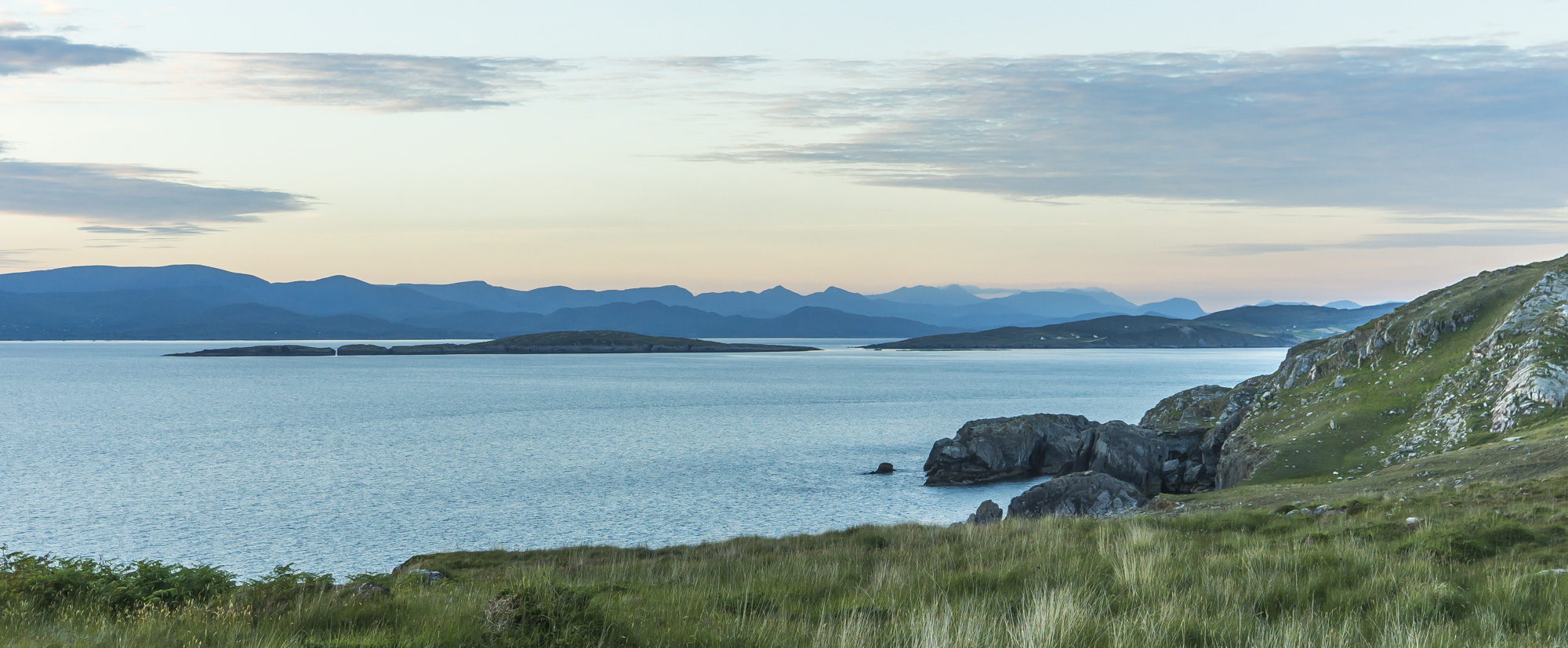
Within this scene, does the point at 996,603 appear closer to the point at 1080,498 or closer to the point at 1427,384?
the point at 1080,498

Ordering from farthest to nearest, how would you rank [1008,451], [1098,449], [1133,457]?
[1008,451] < [1098,449] < [1133,457]

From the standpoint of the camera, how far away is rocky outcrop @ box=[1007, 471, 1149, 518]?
38.8 m

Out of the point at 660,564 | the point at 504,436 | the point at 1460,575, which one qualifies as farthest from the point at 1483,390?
the point at 504,436

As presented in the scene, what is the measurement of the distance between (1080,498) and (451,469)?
148 ft

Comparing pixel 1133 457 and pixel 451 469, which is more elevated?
pixel 1133 457

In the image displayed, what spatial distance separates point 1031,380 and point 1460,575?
547ft

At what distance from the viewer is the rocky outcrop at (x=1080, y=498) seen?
38812mm

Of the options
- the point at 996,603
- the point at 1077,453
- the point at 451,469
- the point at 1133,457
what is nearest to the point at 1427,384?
the point at 1133,457

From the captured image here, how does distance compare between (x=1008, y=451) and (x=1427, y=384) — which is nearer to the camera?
(x=1427, y=384)

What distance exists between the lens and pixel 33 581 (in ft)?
32.6

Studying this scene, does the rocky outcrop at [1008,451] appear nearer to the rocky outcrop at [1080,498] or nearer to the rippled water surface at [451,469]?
the rippled water surface at [451,469]

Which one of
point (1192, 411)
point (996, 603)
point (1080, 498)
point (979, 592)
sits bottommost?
point (1080, 498)

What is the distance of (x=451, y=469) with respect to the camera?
62.3 meters

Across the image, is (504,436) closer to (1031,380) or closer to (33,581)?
(33,581)
